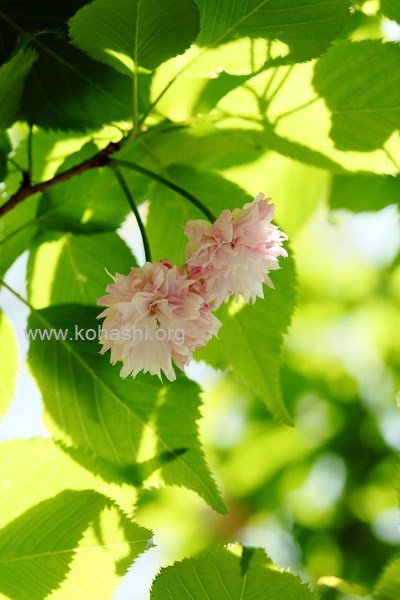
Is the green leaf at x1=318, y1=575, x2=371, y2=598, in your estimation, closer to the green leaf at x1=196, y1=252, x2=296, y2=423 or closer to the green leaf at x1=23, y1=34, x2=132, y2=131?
the green leaf at x1=196, y1=252, x2=296, y2=423

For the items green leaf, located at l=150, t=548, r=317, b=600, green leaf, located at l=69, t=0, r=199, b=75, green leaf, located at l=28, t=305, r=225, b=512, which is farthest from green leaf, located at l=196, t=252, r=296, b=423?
green leaf, located at l=69, t=0, r=199, b=75

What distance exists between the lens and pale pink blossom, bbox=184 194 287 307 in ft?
2.26

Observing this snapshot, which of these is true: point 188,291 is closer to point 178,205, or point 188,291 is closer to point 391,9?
point 178,205

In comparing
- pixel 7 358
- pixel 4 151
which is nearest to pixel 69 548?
pixel 7 358

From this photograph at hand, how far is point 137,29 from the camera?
2.22 feet

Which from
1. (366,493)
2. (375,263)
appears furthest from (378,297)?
(366,493)

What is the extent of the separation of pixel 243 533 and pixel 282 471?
22 centimetres

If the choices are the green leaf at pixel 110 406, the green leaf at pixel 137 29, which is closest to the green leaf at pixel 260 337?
the green leaf at pixel 110 406

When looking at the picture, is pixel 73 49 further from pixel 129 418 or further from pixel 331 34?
pixel 129 418

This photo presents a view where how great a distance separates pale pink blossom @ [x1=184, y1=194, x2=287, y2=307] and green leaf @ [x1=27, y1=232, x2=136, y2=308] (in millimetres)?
197

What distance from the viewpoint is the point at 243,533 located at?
191 centimetres

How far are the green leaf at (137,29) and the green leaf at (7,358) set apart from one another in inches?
13.9

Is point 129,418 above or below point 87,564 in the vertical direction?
above

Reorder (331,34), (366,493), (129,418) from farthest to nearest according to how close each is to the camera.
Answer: (366,493) → (129,418) → (331,34)
